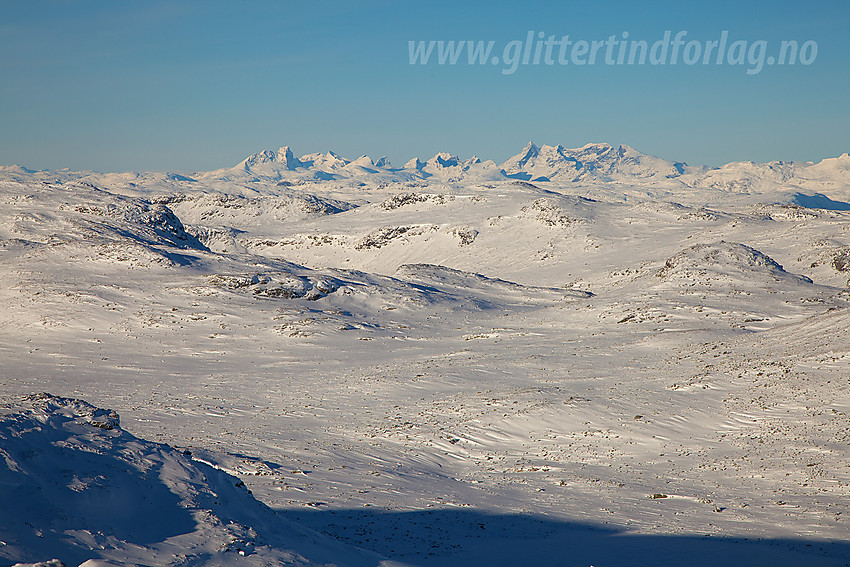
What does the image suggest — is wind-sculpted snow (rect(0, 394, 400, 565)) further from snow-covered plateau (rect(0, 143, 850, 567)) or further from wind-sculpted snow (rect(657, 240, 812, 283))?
wind-sculpted snow (rect(657, 240, 812, 283))

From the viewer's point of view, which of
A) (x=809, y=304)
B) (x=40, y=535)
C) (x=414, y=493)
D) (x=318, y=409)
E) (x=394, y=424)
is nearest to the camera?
(x=40, y=535)

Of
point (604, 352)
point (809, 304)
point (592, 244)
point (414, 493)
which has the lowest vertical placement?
point (414, 493)

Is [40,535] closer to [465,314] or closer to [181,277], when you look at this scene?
[465,314]

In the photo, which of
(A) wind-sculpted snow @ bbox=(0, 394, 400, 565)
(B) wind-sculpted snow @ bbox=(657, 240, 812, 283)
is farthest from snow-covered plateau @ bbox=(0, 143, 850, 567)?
(B) wind-sculpted snow @ bbox=(657, 240, 812, 283)

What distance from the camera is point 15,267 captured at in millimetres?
68438

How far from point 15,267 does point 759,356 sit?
7421 cm

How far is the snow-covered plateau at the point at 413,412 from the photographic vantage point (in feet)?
46.4

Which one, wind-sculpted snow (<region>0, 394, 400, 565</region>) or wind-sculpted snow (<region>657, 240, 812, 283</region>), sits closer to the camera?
wind-sculpted snow (<region>0, 394, 400, 565</region>)

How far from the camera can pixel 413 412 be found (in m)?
34.2

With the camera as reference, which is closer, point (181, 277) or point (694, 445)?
point (694, 445)

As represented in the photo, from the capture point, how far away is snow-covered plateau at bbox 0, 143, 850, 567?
46.4 feet

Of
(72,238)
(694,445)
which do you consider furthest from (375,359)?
(72,238)

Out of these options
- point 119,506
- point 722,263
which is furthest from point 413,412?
point 722,263

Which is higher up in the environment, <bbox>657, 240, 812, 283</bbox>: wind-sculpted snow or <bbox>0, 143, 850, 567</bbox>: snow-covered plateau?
<bbox>657, 240, 812, 283</bbox>: wind-sculpted snow
